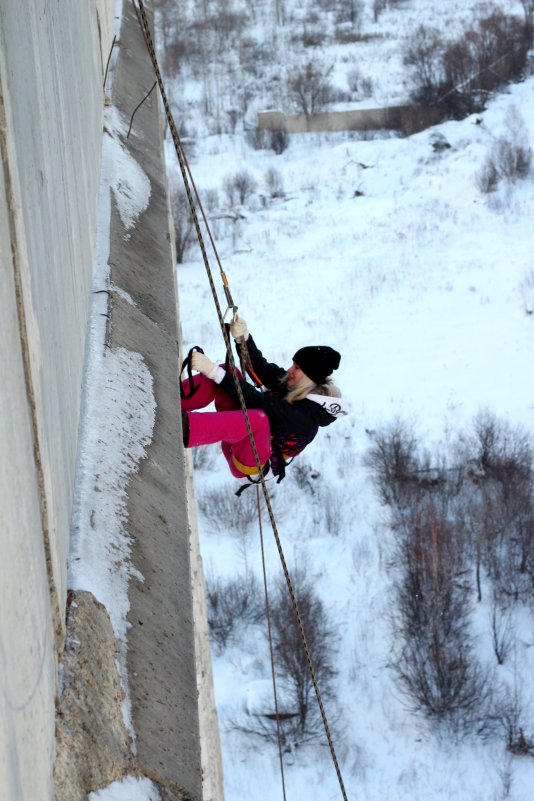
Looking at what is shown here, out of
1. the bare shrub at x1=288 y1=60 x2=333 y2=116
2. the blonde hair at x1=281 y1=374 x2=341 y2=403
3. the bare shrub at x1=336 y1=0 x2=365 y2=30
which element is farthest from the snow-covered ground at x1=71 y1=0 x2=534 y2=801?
the bare shrub at x1=336 y1=0 x2=365 y2=30

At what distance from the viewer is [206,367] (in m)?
2.90

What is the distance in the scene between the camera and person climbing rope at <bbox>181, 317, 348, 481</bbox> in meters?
3.04

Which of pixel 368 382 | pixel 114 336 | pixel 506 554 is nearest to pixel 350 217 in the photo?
pixel 368 382

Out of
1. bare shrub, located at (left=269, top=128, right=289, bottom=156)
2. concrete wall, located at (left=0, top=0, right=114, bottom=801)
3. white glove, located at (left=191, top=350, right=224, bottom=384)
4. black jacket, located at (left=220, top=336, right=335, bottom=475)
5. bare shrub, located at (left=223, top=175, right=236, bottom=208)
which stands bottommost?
bare shrub, located at (left=223, top=175, right=236, bottom=208)

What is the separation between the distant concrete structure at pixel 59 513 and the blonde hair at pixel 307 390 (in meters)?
0.93

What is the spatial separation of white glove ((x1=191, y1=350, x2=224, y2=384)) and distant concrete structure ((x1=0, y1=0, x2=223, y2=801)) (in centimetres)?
49

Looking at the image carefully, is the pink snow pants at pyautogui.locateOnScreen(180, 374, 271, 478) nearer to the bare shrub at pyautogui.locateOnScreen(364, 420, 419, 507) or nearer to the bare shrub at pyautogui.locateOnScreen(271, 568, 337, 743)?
the bare shrub at pyautogui.locateOnScreen(271, 568, 337, 743)

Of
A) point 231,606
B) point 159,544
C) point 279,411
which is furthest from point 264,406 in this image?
point 231,606

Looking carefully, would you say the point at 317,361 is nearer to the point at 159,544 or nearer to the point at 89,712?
the point at 159,544

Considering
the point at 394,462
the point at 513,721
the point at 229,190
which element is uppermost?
the point at 229,190

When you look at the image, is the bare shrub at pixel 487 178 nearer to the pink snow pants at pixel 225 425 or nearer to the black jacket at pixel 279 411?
the black jacket at pixel 279 411

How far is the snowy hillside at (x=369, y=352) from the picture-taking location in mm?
9773

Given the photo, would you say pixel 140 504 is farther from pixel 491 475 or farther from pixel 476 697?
pixel 491 475

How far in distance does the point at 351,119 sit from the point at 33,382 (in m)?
25.5
